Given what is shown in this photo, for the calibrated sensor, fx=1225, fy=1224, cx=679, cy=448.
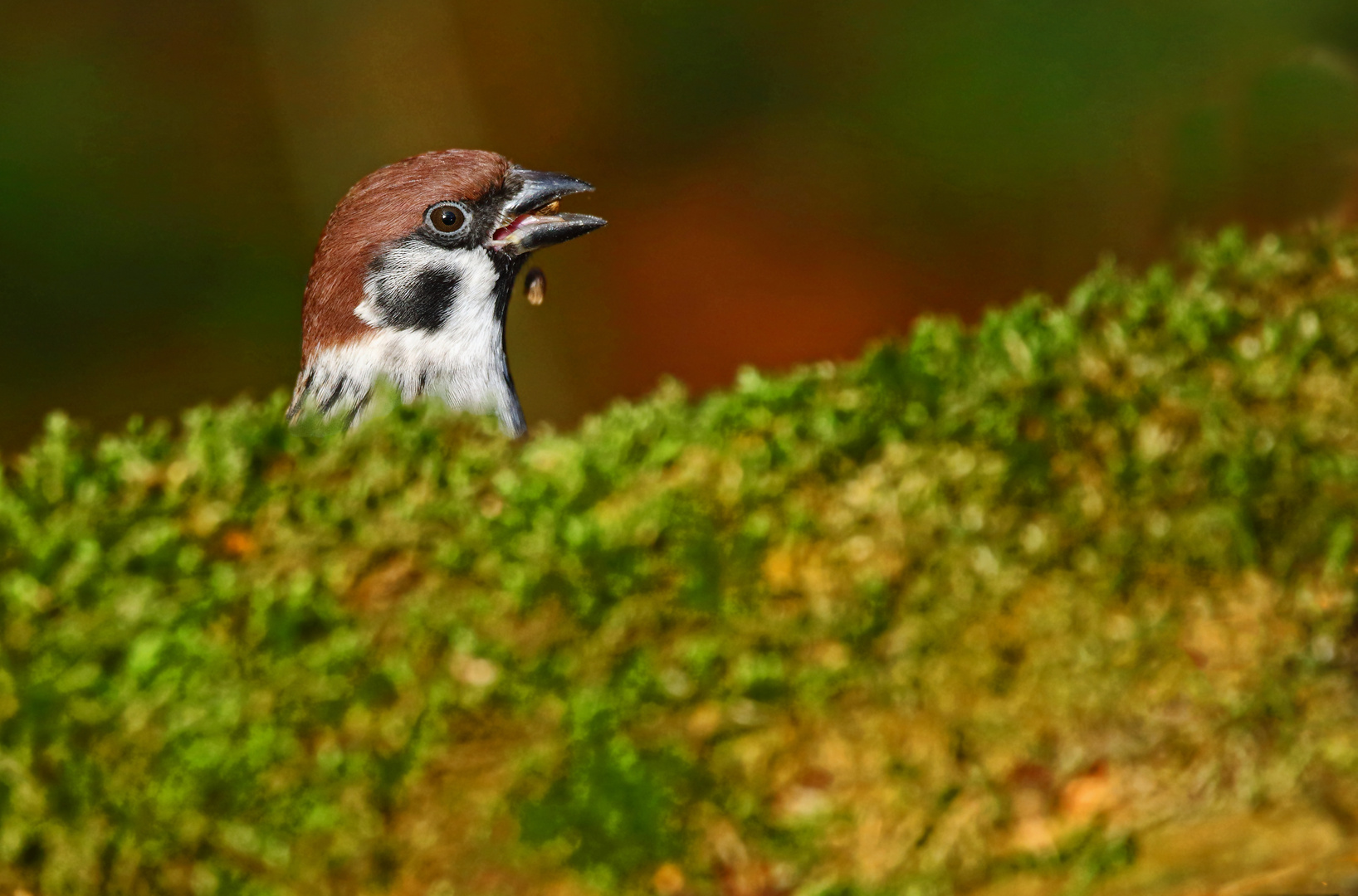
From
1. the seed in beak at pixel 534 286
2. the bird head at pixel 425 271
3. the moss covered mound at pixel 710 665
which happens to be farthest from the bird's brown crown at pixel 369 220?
the moss covered mound at pixel 710 665

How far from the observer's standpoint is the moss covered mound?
4.97 ft

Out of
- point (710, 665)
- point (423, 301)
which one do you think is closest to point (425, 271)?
point (423, 301)

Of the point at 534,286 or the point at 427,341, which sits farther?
the point at 534,286

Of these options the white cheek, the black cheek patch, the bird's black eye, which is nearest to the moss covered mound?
the white cheek

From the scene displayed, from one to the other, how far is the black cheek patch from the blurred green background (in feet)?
13.1

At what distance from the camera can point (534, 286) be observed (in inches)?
168

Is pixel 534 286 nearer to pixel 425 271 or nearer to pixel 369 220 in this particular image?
pixel 425 271

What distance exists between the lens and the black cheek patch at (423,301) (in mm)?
3969

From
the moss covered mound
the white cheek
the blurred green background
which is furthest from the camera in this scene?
the blurred green background

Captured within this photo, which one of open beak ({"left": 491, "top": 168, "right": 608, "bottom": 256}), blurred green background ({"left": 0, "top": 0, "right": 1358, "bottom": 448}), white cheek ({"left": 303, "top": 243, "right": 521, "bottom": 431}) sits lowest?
white cheek ({"left": 303, "top": 243, "right": 521, "bottom": 431})

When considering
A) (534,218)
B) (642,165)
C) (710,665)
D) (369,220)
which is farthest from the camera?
(642,165)

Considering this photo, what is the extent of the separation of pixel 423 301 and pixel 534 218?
47cm

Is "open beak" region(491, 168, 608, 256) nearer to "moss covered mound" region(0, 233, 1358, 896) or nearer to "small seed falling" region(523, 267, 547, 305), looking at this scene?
"small seed falling" region(523, 267, 547, 305)

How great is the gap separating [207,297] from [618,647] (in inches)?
268
